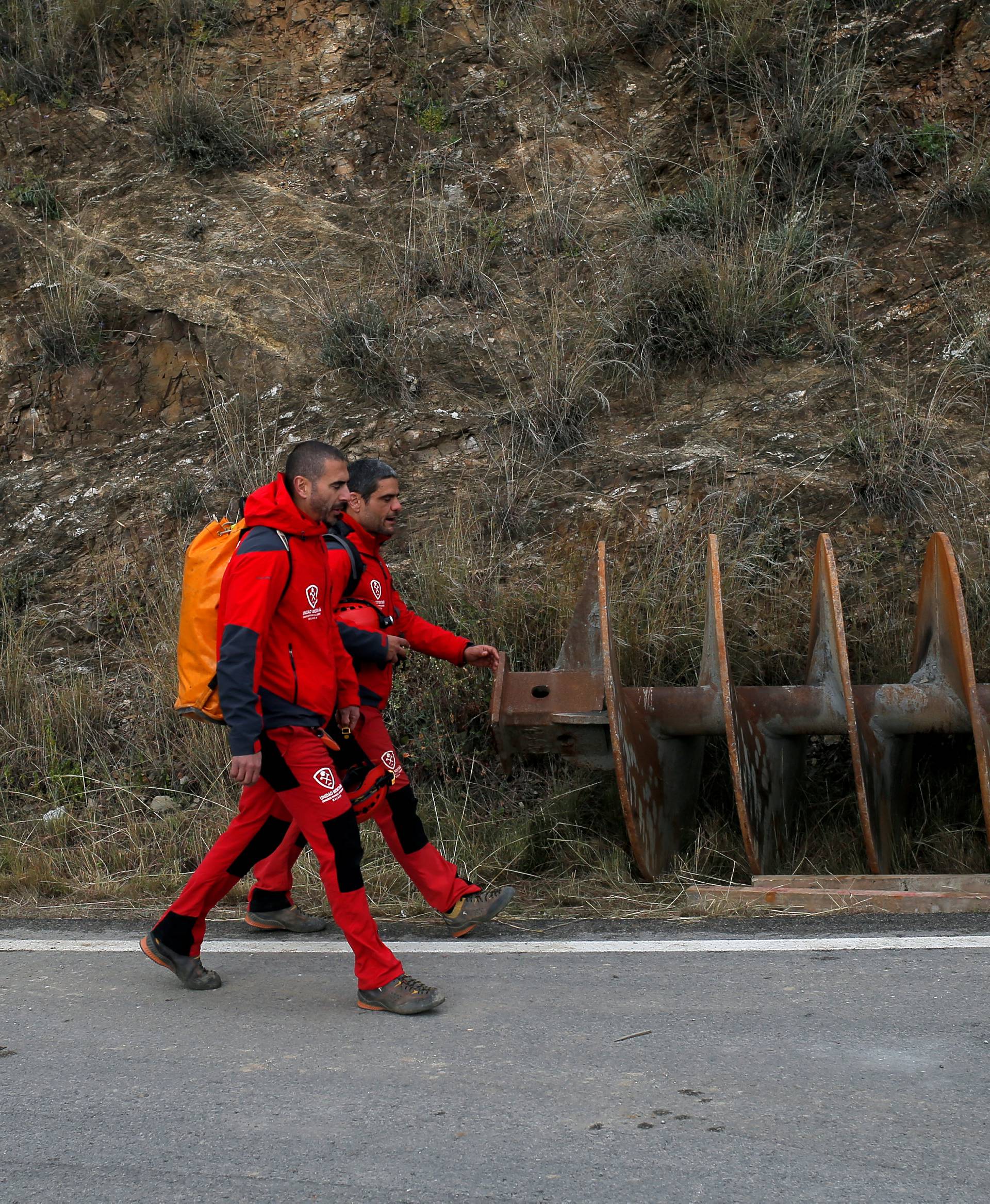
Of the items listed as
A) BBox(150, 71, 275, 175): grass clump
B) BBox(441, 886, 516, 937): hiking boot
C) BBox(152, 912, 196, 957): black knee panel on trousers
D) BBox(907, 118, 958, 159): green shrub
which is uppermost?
BBox(150, 71, 275, 175): grass clump

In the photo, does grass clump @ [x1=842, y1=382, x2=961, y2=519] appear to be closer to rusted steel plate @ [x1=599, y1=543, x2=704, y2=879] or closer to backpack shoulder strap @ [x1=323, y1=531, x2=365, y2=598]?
rusted steel plate @ [x1=599, y1=543, x2=704, y2=879]

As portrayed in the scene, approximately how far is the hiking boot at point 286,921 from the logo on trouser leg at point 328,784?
3.63 feet

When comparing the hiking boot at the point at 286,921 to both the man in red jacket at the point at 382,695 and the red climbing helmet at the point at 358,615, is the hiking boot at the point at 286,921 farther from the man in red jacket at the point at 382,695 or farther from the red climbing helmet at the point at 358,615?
the red climbing helmet at the point at 358,615

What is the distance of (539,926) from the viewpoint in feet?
15.6

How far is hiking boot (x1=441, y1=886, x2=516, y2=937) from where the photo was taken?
4.56 m

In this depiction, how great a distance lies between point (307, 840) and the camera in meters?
4.11

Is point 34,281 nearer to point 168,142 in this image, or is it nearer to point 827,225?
point 168,142

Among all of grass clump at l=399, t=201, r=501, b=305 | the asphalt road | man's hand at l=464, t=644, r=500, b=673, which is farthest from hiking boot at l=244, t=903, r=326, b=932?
grass clump at l=399, t=201, r=501, b=305

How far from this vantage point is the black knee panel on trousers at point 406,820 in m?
4.45

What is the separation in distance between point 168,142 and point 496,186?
3053 millimetres

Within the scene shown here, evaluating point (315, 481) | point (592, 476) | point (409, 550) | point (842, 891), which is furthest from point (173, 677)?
point (842, 891)

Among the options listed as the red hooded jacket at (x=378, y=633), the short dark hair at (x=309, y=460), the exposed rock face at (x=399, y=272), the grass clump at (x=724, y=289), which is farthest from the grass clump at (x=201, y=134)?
the short dark hair at (x=309, y=460)

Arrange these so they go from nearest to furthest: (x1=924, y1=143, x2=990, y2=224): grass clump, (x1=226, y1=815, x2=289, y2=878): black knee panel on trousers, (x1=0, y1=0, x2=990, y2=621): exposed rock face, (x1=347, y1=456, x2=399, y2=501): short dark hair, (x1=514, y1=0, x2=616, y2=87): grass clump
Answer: (x1=226, y1=815, x2=289, y2=878): black knee panel on trousers < (x1=347, y1=456, x2=399, y2=501): short dark hair < (x1=0, y1=0, x2=990, y2=621): exposed rock face < (x1=924, y1=143, x2=990, y2=224): grass clump < (x1=514, y1=0, x2=616, y2=87): grass clump

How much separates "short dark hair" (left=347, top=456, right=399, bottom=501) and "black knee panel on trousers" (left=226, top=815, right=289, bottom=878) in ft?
4.35
